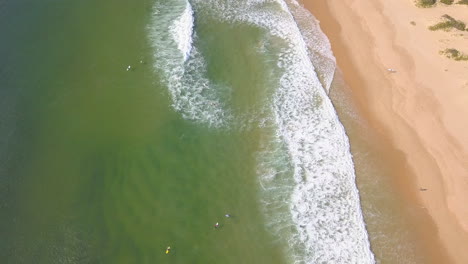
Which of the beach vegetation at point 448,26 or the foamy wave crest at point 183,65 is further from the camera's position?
the beach vegetation at point 448,26

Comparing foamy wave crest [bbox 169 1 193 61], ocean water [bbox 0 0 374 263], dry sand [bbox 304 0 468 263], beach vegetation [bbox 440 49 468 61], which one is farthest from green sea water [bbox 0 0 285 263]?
beach vegetation [bbox 440 49 468 61]

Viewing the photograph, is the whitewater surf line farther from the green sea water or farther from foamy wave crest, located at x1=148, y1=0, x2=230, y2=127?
the green sea water

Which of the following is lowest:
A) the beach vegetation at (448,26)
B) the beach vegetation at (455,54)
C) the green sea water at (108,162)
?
the green sea water at (108,162)

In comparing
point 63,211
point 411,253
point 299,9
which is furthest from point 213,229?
point 299,9

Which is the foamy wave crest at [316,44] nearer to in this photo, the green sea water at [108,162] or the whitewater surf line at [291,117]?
the whitewater surf line at [291,117]

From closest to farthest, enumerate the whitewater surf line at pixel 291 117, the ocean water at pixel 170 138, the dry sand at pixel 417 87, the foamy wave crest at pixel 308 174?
1. the ocean water at pixel 170 138
2. the foamy wave crest at pixel 308 174
3. the whitewater surf line at pixel 291 117
4. the dry sand at pixel 417 87

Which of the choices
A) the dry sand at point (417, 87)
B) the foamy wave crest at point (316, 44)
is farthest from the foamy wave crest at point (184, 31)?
the dry sand at point (417, 87)
